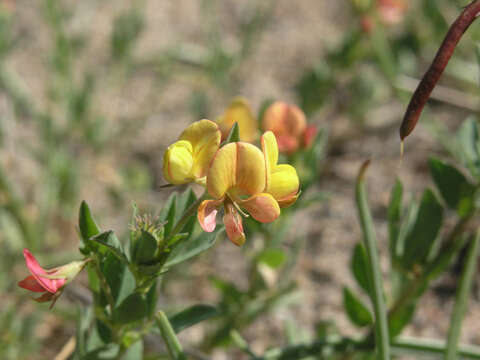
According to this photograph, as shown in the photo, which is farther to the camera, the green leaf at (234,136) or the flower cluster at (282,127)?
the flower cluster at (282,127)

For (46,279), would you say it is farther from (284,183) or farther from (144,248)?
(284,183)

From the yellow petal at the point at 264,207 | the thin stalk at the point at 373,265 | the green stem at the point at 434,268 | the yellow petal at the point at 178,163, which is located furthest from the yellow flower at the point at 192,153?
the green stem at the point at 434,268

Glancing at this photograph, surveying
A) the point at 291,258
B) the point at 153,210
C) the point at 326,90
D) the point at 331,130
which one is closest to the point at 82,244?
the point at 291,258

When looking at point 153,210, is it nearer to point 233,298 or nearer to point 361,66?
point 233,298

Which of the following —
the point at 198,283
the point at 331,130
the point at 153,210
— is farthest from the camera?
the point at 331,130

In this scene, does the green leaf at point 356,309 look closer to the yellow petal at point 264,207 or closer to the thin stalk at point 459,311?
the thin stalk at point 459,311

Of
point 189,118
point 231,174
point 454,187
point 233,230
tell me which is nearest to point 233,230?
point 233,230

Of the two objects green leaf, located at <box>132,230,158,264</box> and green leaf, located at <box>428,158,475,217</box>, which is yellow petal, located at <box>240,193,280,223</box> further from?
green leaf, located at <box>428,158,475,217</box>
